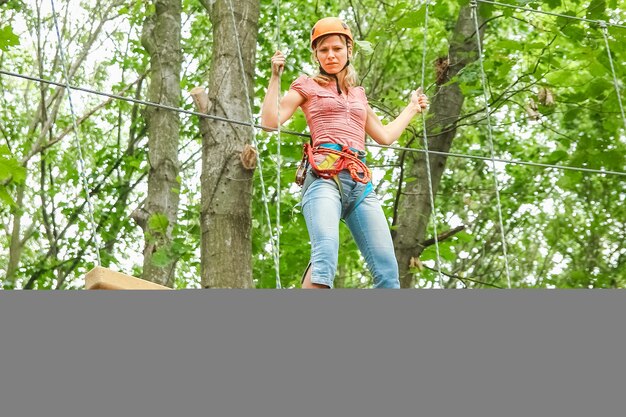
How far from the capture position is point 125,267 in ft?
33.3

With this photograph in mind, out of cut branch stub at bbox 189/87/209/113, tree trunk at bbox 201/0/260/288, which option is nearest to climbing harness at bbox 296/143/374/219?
tree trunk at bbox 201/0/260/288

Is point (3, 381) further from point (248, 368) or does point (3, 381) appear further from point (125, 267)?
point (125, 267)

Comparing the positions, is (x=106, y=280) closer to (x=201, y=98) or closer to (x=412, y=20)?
(x=201, y=98)

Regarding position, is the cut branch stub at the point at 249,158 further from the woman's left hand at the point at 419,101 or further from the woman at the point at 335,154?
the woman's left hand at the point at 419,101

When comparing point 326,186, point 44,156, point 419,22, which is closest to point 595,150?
point 419,22

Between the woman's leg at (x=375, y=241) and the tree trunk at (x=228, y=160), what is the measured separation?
585 mm

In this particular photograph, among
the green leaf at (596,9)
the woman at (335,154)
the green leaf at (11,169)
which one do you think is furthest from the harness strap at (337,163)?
the green leaf at (596,9)

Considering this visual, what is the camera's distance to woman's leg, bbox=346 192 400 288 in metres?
3.11

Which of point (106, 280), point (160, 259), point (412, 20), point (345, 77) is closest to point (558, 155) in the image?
point (412, 20)

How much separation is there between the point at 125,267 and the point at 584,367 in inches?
334

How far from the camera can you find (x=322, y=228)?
302cm

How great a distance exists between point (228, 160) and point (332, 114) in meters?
0.61

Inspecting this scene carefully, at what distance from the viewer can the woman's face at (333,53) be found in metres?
3.32

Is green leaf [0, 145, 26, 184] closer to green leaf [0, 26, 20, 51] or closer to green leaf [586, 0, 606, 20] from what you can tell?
green leaf [0, 26, 20, 51]
